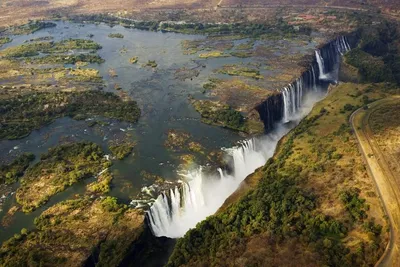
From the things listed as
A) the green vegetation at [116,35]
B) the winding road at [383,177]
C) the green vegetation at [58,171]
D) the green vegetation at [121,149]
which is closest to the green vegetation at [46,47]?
the green vegetation at [116,35]

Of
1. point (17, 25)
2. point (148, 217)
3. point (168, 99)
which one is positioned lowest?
point (148, 217)

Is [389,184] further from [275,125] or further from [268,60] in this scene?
[268,60]

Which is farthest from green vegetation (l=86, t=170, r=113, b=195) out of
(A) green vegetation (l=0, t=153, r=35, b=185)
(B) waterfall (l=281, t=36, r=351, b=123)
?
(B) waterfall (l=281, t=36, r=351, b=123)

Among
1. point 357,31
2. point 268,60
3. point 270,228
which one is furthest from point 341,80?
point 270,228

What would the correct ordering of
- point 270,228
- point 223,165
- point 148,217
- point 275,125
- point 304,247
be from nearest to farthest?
1. point 304,247
2. point 270,228
3. point 148,217
4. point 223,165
5. point 275,125

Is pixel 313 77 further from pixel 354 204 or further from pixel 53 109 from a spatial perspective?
pixel 53 109
